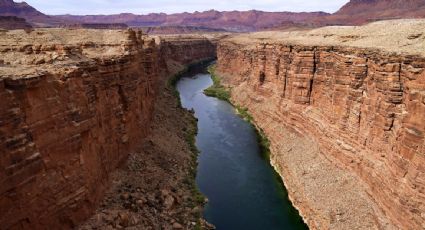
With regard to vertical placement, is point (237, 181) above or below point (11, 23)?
below

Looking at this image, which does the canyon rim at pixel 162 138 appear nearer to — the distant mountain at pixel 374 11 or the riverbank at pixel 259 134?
the riverbank at pixel 259 134

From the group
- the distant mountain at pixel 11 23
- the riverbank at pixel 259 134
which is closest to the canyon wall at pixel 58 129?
the riverbank at pixel 259 134

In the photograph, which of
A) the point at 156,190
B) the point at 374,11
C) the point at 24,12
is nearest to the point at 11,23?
the point at 156,190

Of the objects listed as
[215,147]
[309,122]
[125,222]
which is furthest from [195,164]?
[125,222]

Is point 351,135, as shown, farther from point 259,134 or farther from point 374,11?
point 374,11

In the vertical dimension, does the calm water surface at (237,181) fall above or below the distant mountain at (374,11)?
below

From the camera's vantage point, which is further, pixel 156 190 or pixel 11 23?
pixel 11 23

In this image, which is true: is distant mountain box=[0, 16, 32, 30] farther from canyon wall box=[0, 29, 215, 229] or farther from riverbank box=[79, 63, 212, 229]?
canyon wall box=[0, 29, 215, 229]
